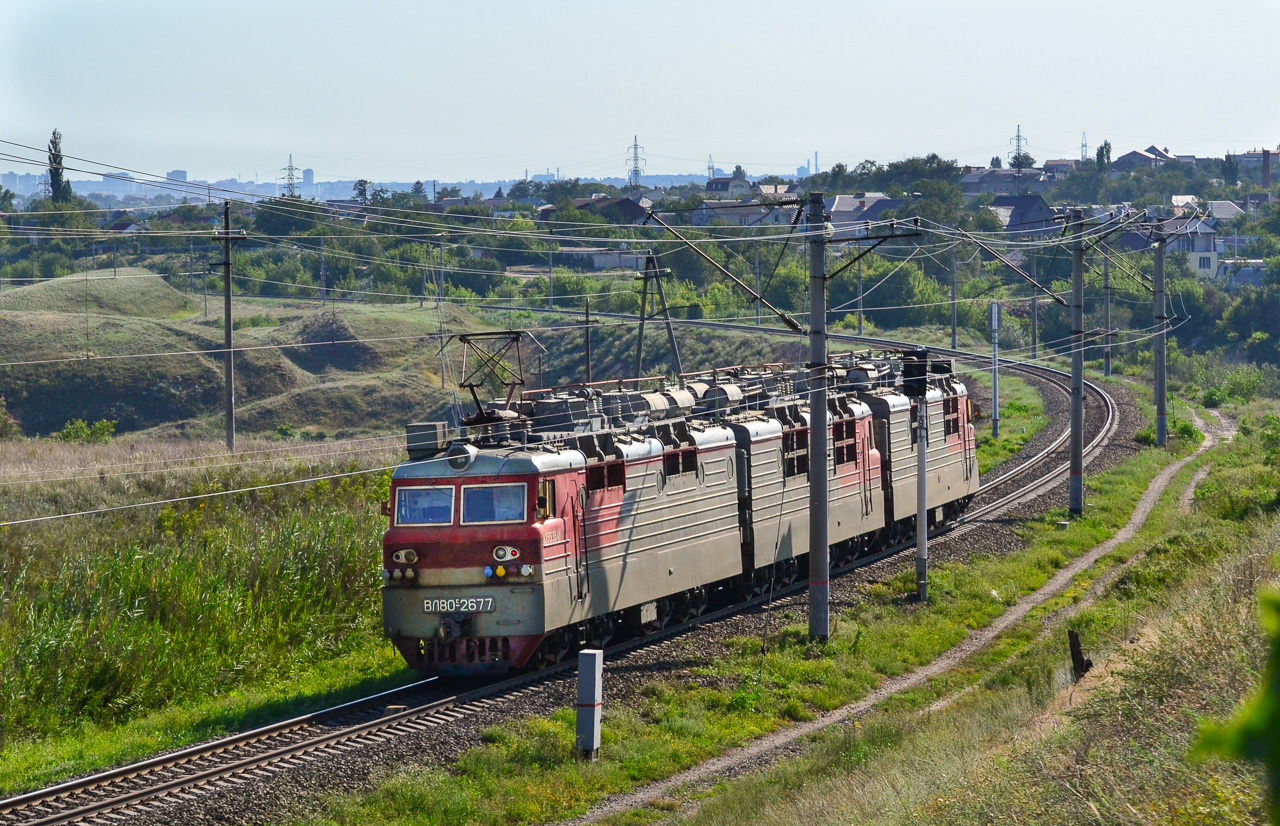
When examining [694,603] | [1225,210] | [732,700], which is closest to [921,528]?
[694,603]

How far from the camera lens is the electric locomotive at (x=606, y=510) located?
2042 cm

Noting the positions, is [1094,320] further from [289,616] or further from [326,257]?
[289,616]

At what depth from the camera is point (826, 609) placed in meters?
24.1

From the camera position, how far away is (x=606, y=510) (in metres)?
22.3

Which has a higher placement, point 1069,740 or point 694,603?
point 1069,740

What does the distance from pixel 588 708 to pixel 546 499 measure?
168 inches

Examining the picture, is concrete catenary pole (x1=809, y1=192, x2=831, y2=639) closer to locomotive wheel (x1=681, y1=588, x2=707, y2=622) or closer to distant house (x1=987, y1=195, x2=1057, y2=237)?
locomotive wheel (x1=681, y1=588, x2=707, y2=622)

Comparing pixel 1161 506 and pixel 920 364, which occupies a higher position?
pixel 920 364

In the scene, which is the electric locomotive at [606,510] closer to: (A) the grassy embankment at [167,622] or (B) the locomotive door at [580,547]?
(B) the locomotive door at [580,547]

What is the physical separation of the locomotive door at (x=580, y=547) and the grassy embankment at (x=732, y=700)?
2117 mm

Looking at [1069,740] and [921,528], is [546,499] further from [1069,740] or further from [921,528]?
[921,528]

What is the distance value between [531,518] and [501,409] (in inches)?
230

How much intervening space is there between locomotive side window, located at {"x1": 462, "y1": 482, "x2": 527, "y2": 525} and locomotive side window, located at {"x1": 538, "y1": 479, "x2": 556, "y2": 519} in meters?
0.27

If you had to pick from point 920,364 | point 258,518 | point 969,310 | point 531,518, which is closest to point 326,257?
point 969,310
